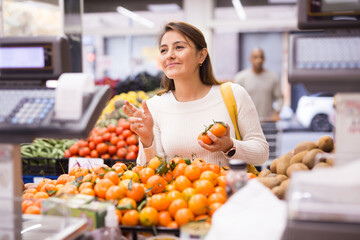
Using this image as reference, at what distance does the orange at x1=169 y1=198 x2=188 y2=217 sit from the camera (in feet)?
4.98

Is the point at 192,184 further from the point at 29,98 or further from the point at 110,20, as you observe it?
the point at 110,20

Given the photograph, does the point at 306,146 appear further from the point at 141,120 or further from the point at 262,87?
the point at 262,87

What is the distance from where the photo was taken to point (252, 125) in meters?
2.55

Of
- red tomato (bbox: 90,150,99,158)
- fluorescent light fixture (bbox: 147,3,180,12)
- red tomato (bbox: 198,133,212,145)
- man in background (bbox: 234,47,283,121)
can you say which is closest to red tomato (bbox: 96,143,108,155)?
red tomato (bbox: 90,150,99,158)

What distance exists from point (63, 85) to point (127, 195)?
1.82 feet

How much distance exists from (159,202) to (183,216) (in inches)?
5.6

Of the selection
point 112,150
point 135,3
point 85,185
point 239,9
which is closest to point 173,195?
point 85,185

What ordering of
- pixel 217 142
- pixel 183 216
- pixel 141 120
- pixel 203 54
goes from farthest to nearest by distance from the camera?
1. pixel 203 54
2. pixel 141 120
3. pixel 217 142
4. pixel 183 216

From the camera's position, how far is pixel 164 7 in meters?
9.38

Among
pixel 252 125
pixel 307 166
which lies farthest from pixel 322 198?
pixel 252 125

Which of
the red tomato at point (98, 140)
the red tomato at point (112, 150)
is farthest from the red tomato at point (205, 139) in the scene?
the red tomato at point (98, 140)

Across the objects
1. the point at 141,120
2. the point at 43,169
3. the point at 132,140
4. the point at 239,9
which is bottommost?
the point at 43,169

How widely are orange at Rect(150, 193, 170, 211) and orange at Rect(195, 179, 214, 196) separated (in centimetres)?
14

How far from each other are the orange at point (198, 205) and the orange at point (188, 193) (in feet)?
0.25
